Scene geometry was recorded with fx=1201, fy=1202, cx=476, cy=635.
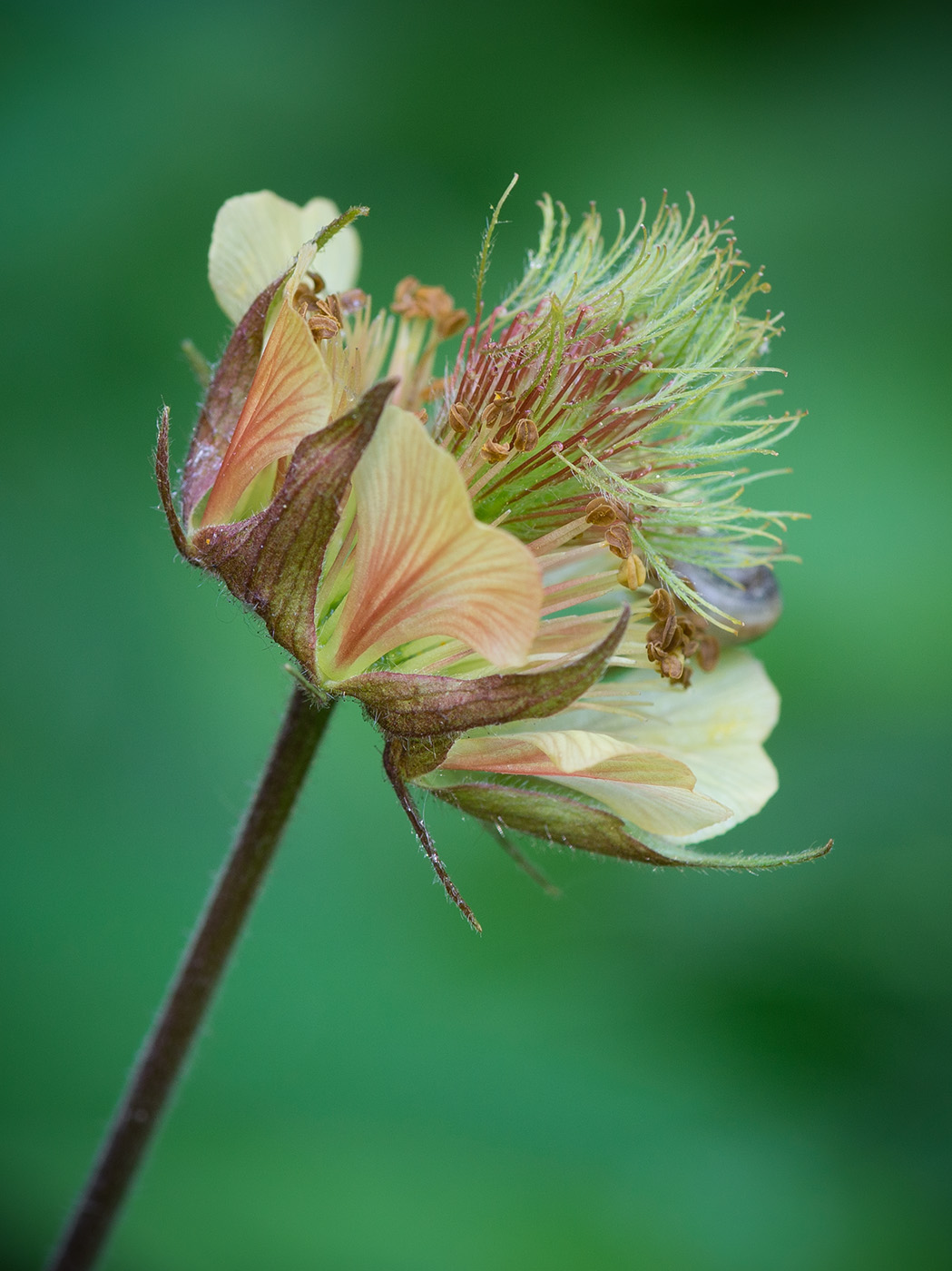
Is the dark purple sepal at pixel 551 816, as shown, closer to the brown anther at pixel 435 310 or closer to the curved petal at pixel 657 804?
the curved petal at pixel 657 804

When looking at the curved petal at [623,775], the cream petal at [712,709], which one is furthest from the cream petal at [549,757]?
the cream petal at [712,709]

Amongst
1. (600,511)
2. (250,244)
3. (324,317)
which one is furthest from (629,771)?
(250,244)

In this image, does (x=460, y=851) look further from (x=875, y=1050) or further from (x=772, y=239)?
(x=772, y=239)

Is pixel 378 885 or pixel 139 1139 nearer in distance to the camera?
pixel 139 1139

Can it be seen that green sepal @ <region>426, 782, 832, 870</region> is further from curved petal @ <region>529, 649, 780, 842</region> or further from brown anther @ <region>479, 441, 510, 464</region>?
brown anther @ <region>479, 441, 510, 464</region>

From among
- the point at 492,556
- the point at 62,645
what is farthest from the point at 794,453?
the point at 492,556

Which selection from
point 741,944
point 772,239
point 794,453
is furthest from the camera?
point 772,239

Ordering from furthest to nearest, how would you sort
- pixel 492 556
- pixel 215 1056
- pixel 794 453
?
pixel 794 453 → pixel 215 1056 → pixel 492 556
